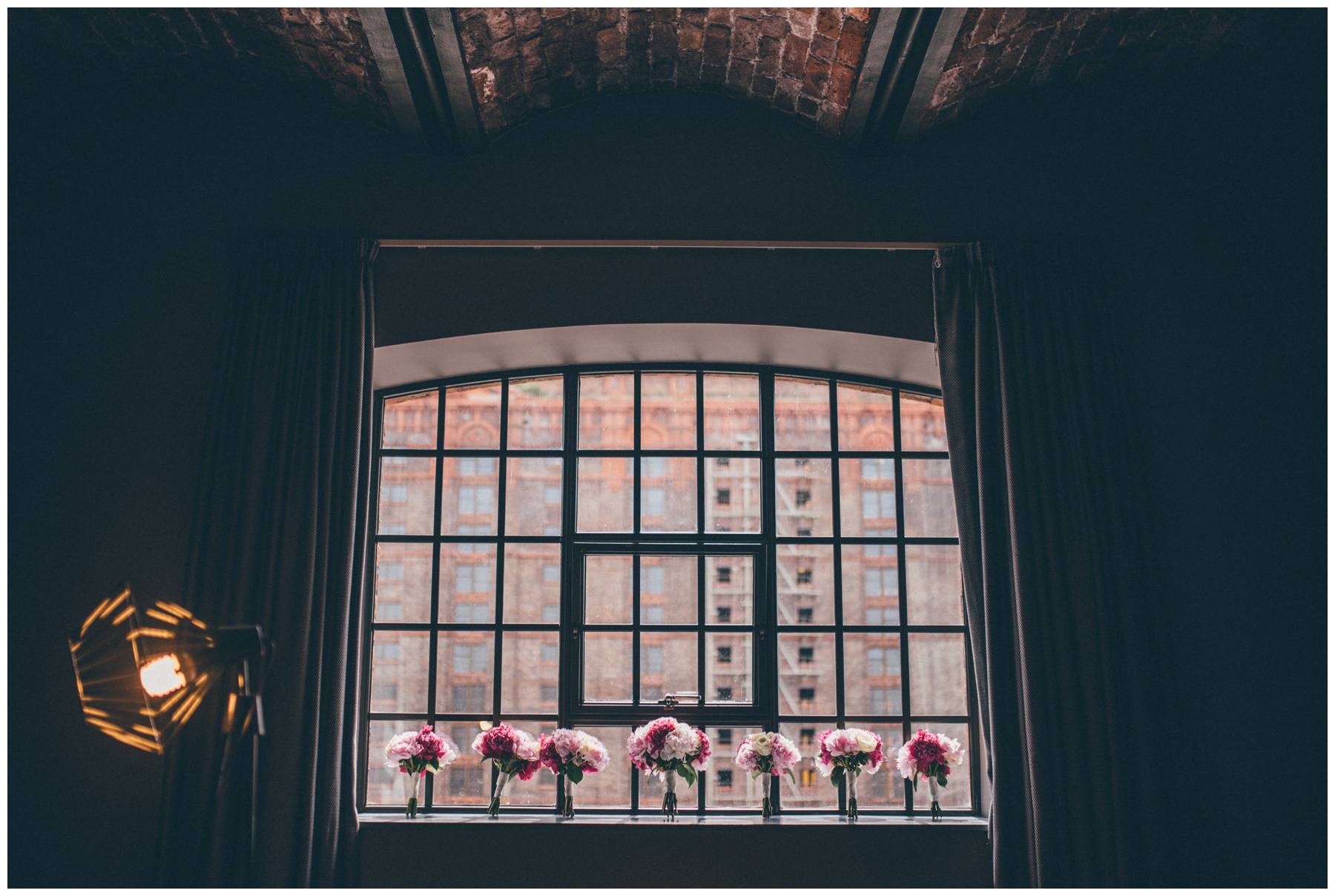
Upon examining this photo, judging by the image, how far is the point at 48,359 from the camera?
2938 mm

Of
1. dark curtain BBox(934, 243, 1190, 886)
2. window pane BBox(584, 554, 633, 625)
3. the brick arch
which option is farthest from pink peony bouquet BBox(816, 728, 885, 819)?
the brick arch

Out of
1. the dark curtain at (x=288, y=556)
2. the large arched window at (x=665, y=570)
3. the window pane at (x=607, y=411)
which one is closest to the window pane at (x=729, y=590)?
the large arched window at (x=665, y=570)

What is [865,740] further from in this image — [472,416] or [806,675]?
[472,416]

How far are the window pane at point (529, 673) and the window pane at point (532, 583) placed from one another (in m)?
0.08

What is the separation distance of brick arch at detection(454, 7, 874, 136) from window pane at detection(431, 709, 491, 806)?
2458mm

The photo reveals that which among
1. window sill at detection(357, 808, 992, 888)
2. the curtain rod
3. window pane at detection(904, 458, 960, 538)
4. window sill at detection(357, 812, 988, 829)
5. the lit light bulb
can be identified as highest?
the curtain rod

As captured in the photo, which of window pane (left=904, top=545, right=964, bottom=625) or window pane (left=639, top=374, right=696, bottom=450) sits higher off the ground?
window pane (left=639, top=374, right=696, bottom=450)

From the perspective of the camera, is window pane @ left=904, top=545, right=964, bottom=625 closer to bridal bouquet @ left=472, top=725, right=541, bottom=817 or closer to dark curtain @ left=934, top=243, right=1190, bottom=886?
dark curtain @ left=934, top=243, right=1190, bottom=886

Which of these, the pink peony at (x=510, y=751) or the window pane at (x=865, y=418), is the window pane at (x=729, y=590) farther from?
the pink peony at (x=510, y=751)

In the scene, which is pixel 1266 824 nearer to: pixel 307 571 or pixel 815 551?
pixel 815 551

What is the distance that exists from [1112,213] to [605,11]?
2082 mm

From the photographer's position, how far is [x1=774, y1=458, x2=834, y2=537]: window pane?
11.2 feet

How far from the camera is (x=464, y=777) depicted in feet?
10.5

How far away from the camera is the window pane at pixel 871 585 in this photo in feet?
11.0
